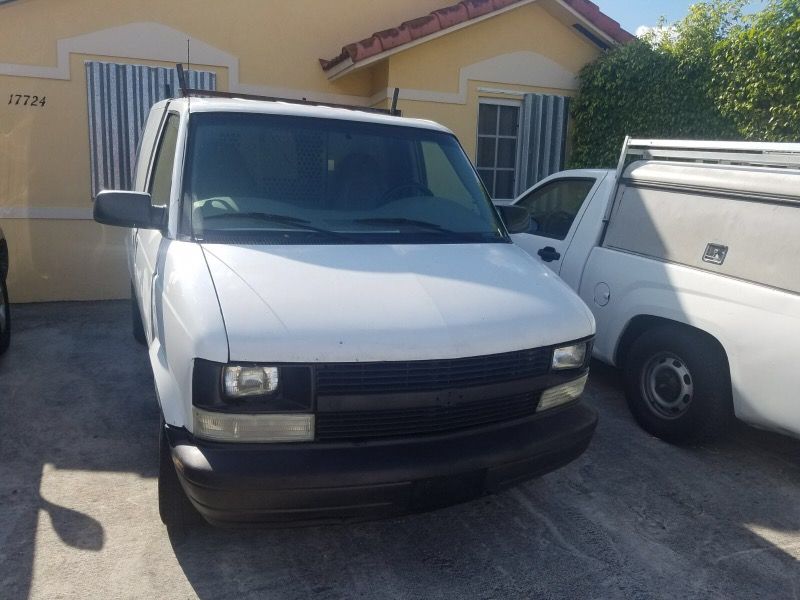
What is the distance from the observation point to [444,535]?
11.4 feet

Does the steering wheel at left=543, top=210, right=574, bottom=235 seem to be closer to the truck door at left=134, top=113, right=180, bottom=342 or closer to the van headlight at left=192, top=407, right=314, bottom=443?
the truck door at left=134, top=113, right=180, bottom=342

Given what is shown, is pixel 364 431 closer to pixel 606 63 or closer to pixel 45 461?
pixel 45 461

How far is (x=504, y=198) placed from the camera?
9680 millimetres

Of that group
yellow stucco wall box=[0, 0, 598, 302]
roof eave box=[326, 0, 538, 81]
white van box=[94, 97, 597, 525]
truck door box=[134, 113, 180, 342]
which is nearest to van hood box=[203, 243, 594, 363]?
white van box=[94, 97, 597, 525]

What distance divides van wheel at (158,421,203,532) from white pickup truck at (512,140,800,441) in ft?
10.2

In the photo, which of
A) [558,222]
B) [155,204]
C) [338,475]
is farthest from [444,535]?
[558,222]

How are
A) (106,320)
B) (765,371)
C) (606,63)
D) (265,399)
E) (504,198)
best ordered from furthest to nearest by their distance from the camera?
1. (504,198)
2. (606,63)
3. (106,320)
4. (765,371)
5. (265,399)

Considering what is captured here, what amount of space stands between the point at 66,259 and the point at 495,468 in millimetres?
6797

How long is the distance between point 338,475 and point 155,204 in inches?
96.5

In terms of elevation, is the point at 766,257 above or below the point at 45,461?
above

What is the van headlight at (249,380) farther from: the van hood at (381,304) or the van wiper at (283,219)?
the van wiper at (283,219)

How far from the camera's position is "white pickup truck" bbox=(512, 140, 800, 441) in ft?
12.8

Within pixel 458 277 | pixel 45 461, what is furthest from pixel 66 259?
pixel 458 277

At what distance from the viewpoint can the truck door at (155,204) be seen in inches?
148
